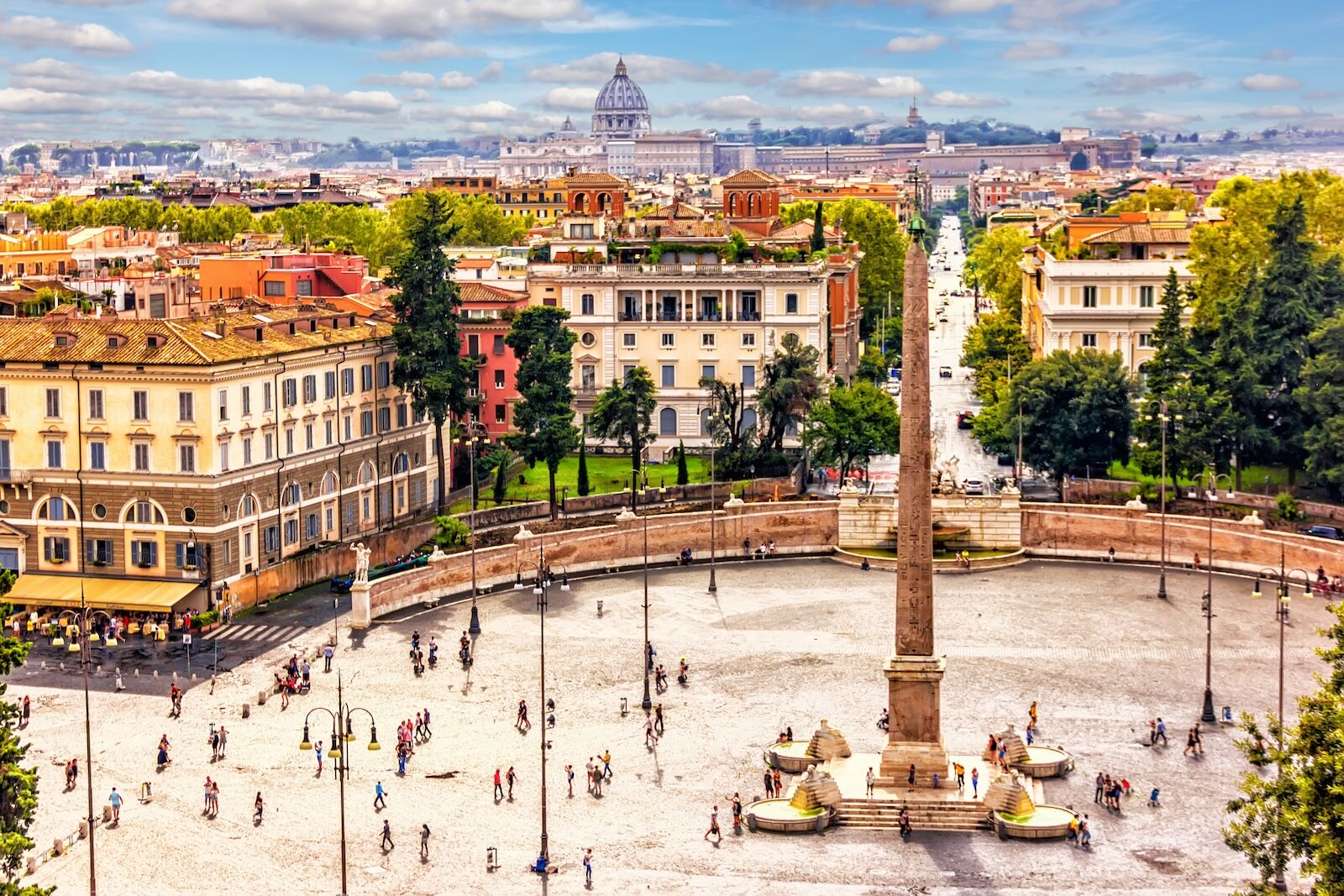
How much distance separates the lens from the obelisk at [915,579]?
47969mm

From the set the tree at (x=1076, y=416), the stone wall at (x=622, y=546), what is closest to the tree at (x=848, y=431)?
the tree at (x=1076, y=416)

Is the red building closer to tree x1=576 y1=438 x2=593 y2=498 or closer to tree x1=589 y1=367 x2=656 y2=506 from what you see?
tree x1=589 y1=367 x2=656 y2=506

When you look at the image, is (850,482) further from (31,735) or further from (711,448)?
(31,735)

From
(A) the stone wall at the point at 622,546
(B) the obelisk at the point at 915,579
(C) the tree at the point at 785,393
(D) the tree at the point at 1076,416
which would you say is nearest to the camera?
(B) the obelisk at the point at 915,579

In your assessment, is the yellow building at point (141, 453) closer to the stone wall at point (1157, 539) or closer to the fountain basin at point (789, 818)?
the fountain basin at point (789, 818)

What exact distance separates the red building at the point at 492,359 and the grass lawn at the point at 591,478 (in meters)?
5.54

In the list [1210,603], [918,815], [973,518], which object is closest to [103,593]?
[918,815]

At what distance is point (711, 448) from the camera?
310 feet

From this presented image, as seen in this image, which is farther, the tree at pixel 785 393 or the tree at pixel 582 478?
the tree at pixel 785 393

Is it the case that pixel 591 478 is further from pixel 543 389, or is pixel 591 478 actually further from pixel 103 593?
pixel 103 593

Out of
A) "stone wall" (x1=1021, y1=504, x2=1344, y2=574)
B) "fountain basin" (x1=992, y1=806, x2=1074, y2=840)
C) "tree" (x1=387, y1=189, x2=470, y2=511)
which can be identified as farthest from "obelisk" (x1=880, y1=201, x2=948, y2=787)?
"tree" (x1=387, y1=189, x2=470, y2=511)

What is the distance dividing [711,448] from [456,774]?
144ft

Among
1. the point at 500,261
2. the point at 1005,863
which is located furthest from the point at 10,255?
the point at 1005,863

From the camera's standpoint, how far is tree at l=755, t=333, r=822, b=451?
90.7m
